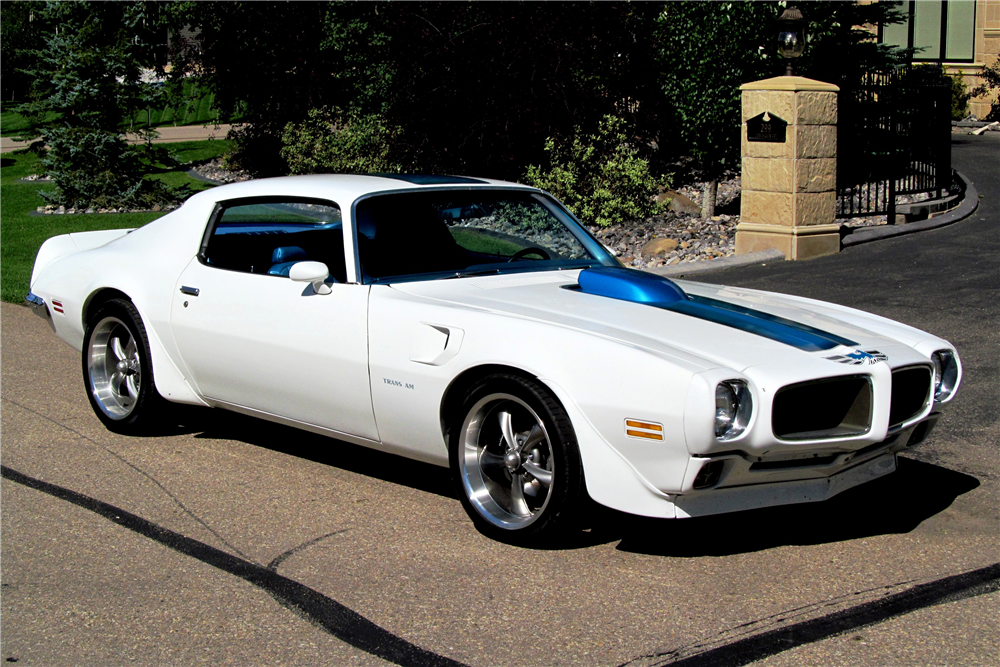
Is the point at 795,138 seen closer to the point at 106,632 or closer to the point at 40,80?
the point at 106,632

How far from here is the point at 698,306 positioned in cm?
485

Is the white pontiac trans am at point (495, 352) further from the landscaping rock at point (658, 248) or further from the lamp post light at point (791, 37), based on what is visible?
the lamp post light at point (791, 37)

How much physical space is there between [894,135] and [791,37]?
2.37 m

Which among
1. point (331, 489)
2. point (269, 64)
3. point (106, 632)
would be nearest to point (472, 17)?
point (269, 64)

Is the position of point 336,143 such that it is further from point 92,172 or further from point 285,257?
point 285,257

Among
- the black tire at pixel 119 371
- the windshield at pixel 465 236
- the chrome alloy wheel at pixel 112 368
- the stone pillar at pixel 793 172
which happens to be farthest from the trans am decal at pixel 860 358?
the stone pillar at pixel 793 172

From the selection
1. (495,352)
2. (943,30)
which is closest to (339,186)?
(495,352)

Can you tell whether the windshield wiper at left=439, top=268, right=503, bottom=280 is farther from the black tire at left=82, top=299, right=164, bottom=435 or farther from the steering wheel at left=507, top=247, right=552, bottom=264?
the black tire at left=82, top=299, right=164, bottom=435

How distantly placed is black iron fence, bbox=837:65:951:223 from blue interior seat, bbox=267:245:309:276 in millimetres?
9883

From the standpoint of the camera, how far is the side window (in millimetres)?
5461

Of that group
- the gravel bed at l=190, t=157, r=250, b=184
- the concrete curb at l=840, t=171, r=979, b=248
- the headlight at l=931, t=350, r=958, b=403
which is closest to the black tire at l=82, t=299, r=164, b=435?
the headlight at l=931, t=350, r=958, b=403

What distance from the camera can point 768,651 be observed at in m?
3.49

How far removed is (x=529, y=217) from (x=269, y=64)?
53.0ft

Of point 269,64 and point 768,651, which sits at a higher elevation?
point 269,64
